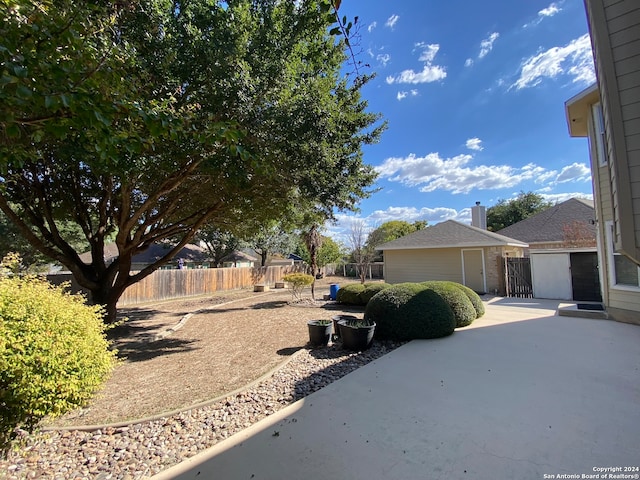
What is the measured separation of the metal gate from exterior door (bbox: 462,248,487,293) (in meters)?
1.10

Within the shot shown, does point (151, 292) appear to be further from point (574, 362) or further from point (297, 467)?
point (574, 362)

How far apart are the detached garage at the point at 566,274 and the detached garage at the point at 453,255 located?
1491mm

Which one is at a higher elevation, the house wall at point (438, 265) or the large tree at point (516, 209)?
the large tree at point (516, 209)

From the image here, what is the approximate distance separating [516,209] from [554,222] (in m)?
19.0

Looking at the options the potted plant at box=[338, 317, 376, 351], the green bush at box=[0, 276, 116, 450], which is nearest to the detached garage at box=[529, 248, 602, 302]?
the potted plant at box=[338, 317, 376, 351]

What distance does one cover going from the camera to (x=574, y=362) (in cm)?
482

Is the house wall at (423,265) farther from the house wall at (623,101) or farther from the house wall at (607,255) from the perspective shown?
the house wall at (623,101)

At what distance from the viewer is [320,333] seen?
20.9ft

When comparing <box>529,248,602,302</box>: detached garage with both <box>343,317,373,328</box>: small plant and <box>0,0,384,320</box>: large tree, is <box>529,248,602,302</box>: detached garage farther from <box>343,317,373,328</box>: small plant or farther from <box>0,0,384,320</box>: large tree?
<box>343,317,373,328</box>: small plant

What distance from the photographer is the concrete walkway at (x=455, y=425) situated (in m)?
2.47

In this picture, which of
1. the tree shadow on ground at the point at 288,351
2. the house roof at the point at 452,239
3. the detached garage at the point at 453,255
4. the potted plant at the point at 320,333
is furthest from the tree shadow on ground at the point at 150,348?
the detached garage at the point at 453,255

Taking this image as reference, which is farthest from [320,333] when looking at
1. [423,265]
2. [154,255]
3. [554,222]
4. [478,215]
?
[154,255]

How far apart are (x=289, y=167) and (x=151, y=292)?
44.0ft

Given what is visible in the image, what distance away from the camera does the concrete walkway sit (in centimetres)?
247
